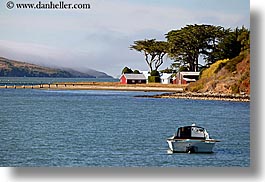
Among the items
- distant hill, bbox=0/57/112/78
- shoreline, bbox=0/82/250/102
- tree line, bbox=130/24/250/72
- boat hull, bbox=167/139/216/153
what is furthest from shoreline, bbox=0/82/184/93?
boat hull, bbox=167/139/216/153

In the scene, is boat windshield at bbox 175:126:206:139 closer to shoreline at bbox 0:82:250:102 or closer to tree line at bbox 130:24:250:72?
shoreline at bbox 0:82:250:102

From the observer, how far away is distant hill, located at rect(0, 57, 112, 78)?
951 centimetres

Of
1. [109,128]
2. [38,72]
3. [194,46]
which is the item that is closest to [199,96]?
[194,46]

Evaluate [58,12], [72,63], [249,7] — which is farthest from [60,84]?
[249,7]

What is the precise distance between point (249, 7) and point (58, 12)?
215 cm

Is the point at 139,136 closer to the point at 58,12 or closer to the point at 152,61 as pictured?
the point at 152,61

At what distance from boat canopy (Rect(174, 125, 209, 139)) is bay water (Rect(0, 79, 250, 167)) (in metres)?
0.09

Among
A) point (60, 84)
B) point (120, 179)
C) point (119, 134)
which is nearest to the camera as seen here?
point (120, 179)

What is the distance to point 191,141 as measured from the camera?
9.23m

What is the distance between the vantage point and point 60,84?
1005cm

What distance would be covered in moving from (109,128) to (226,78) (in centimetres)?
153

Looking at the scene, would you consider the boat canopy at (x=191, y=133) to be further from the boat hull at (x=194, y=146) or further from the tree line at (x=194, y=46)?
the tree line at (x=194, y=46)

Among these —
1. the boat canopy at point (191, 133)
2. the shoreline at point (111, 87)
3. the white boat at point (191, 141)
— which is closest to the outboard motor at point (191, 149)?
the white boat at point (191, 141)

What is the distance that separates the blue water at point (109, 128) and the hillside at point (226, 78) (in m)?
0.20
